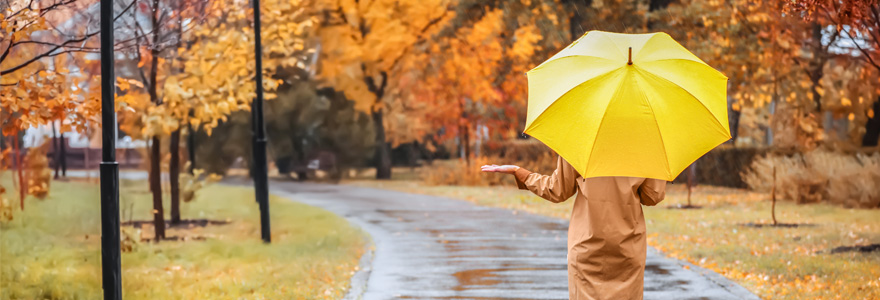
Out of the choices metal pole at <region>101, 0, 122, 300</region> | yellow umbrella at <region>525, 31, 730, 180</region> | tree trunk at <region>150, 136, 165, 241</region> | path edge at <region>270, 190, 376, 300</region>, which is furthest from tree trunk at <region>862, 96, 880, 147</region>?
metal pole at <region>101, 0, 122, 300</region>

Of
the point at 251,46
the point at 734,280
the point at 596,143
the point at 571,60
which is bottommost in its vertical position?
the point at 734,280

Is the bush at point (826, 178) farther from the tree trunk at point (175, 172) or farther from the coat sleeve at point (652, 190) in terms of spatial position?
the coat sleeve at point (652, 190)

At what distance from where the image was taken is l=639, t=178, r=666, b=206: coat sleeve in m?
5.56

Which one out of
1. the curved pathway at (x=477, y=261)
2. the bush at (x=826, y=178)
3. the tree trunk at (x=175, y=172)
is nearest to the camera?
the curved pathway at (x=477, y=261)

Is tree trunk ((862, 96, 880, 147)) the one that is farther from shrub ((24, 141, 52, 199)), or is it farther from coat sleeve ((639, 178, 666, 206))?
coat sleeve ((639, 178, 666, 206))

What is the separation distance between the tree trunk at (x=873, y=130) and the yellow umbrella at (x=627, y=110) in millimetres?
22574

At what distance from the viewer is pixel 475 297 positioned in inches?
382

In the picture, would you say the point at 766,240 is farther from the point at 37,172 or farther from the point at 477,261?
the point at 37,172

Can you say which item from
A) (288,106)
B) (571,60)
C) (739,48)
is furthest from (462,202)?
(571,60)

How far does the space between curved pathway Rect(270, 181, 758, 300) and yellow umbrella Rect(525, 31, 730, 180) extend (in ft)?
14.1

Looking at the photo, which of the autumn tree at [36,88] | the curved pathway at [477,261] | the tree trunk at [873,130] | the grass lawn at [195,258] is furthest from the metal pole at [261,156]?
the tree trunk at [873,130]

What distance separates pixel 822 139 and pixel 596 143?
21.4 m

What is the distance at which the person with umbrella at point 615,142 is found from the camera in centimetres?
545

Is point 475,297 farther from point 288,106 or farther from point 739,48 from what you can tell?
point 288,106
